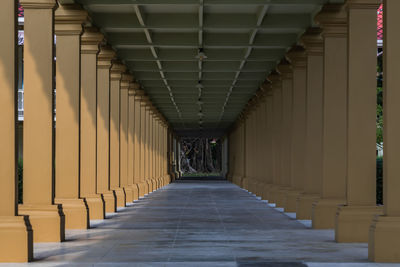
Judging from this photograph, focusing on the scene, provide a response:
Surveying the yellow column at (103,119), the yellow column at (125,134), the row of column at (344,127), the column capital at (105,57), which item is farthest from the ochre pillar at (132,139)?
the row of column at (344,127)

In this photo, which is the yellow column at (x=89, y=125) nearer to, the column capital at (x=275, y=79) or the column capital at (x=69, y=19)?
the column capital at (x=69, y=19)

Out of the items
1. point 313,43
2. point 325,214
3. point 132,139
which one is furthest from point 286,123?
point 132,139

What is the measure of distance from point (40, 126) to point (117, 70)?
9686 millimetres

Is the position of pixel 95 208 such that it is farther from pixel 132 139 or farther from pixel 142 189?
pixel 142 189

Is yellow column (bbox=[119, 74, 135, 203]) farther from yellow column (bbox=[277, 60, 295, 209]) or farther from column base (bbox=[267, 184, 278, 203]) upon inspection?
yellow column (bbox=[277, 60, 295, 209])

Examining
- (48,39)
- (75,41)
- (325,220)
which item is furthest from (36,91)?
(325,220)

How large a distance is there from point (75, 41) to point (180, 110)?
27004 millimetres

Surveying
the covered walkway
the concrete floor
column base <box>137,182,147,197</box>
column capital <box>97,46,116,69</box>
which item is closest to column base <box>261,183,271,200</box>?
the covered walkway

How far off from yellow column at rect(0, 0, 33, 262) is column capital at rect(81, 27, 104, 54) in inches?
271

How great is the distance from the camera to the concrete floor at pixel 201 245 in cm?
1024

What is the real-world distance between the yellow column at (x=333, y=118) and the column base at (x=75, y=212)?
5300 millimetres

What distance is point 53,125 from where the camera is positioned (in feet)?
43.3

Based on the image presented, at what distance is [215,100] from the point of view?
3600 cm

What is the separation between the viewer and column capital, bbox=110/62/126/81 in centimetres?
2241
